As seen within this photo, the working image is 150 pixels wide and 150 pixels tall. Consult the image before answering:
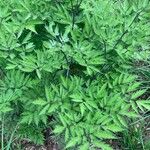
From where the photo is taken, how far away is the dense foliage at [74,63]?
2299 millimetres

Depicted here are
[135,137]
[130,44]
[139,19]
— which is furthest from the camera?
[135,137]

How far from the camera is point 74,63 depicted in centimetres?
262

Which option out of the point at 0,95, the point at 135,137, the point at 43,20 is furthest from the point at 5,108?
the point at 135,137

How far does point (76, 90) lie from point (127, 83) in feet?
1.31

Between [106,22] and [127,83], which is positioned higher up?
[106,22]

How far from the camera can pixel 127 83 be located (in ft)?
8.30

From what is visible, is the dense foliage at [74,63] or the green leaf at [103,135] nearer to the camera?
the green leaf at [103,135]

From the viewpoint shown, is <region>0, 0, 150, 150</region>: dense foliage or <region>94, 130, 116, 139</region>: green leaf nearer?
<region>94, 130, 116, 139</region>: green leaf

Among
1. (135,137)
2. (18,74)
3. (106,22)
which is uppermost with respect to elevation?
(106,22)

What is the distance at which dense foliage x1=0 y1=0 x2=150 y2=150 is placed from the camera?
7.54 feet

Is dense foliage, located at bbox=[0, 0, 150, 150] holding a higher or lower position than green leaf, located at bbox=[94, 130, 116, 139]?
higher

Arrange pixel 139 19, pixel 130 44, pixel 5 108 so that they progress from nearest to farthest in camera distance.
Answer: pixel 5 108, pixel 130 44, pixel 139 19

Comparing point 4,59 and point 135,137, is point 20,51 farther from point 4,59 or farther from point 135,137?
point 135,137

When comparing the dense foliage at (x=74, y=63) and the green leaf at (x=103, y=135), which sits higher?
the dense foliage at (x=74, y=63)
